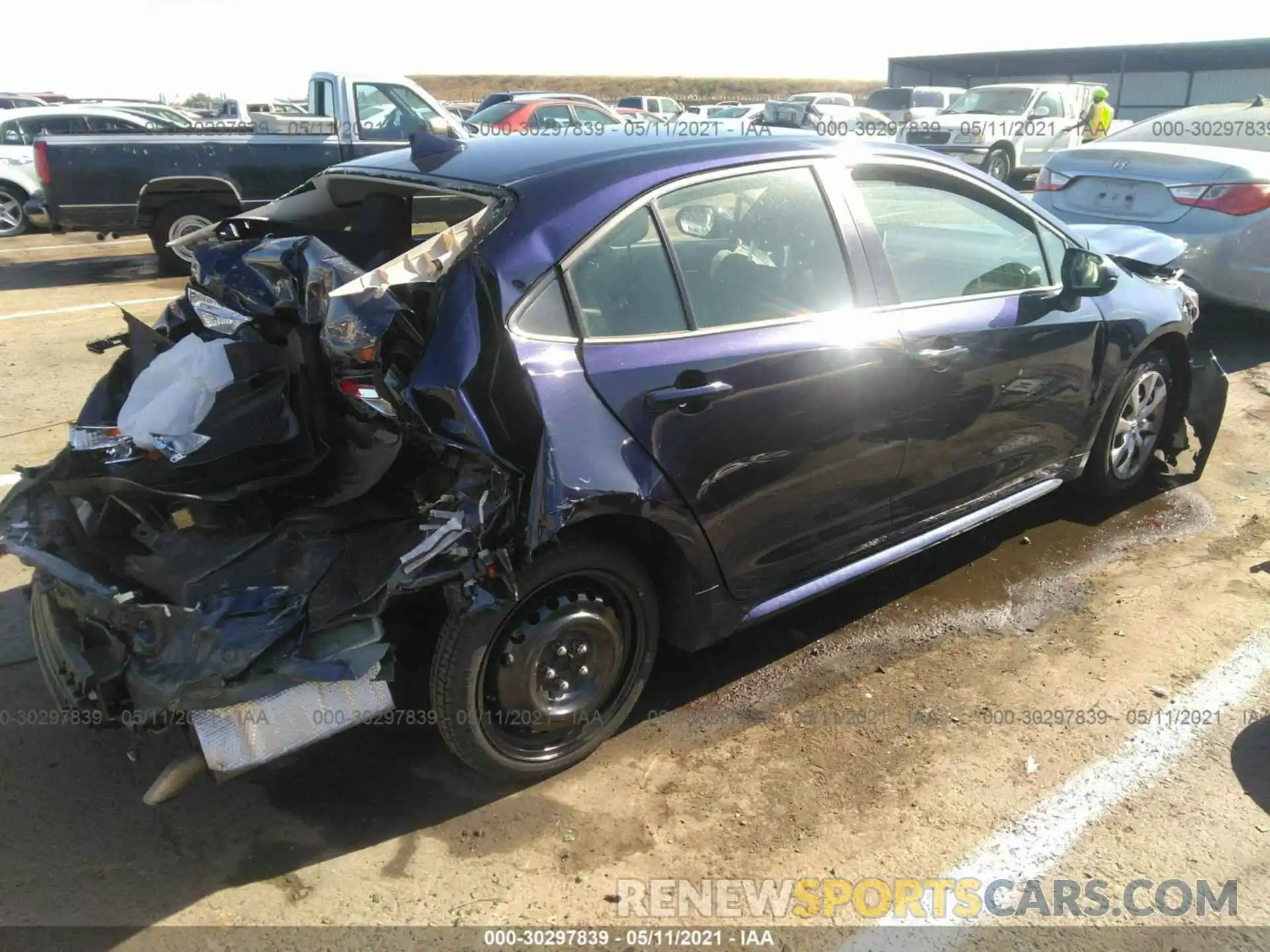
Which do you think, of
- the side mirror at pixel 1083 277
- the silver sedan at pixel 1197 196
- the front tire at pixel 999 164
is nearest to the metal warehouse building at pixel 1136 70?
the front tire at pixel 999 164

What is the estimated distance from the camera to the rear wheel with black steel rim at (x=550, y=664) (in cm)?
263

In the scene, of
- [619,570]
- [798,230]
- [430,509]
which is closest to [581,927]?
[619,570]

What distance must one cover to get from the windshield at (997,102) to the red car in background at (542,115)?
8160 millimetres

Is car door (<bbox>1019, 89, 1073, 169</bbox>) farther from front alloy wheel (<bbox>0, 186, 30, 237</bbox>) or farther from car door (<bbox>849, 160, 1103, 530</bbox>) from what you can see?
front alloy wheel (<bbox>0, 186, 30, 237</bbox>)

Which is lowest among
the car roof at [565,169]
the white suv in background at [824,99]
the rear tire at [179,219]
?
the rear tire at [179,219]

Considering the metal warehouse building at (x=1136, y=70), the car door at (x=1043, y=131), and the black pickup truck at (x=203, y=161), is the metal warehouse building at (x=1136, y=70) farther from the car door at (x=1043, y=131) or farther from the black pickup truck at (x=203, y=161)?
the black pickup truck at (x=203, y=161)

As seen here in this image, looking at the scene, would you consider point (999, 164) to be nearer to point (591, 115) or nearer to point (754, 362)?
point (591, 115)

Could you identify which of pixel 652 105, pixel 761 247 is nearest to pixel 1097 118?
pixel 652 105

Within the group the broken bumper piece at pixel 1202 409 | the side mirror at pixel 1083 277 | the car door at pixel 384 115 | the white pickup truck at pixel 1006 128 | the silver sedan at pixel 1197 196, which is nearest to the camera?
the side mirror at pixel 1083 277

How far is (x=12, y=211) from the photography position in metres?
13.3

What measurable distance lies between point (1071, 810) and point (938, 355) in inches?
61.0

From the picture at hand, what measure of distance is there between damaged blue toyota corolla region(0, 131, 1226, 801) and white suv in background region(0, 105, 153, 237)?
11.7 metres

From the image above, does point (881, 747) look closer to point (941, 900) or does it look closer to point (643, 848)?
point (941, 900)

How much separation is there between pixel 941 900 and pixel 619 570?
126cm
